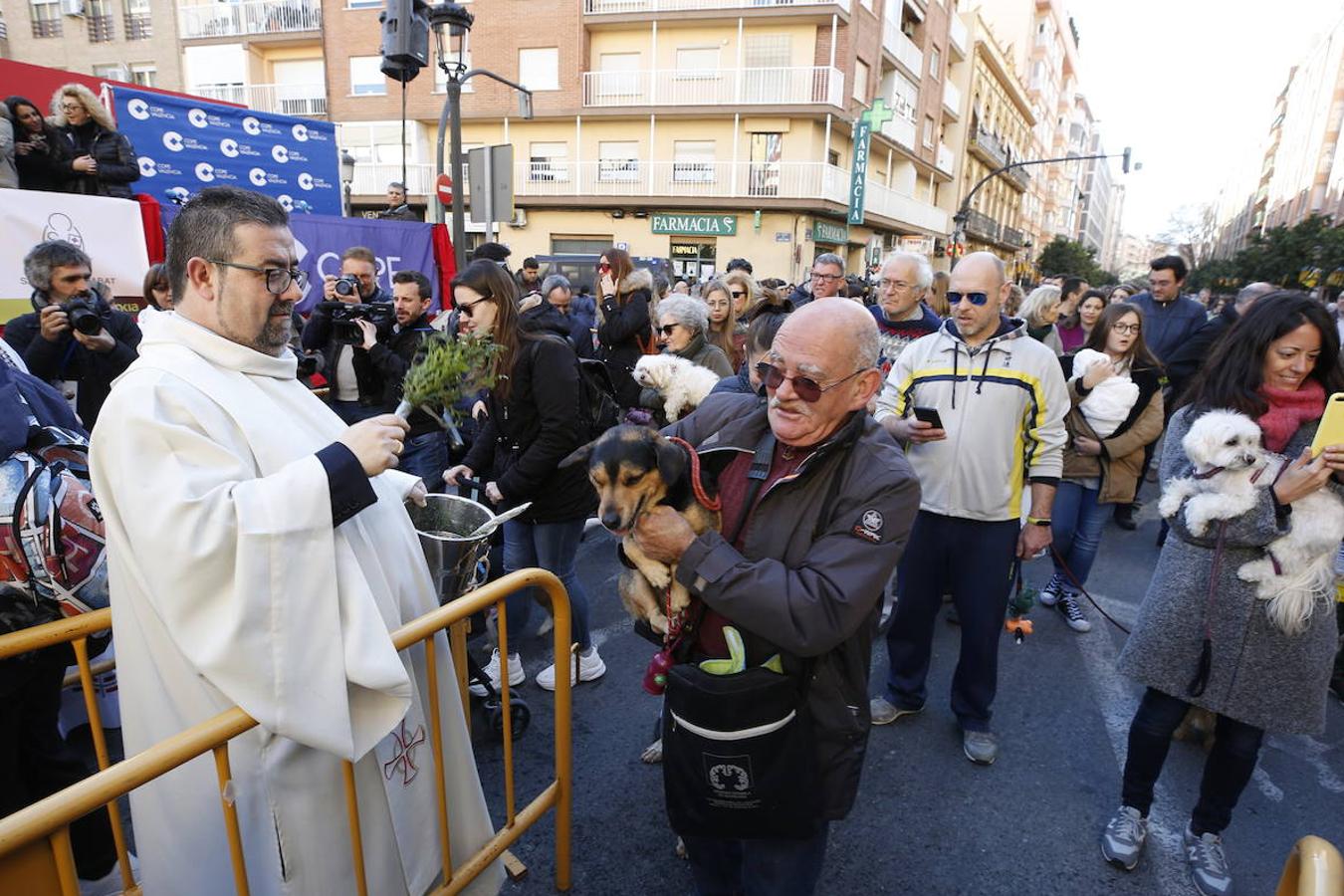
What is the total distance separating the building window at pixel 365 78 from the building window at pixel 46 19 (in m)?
13.1

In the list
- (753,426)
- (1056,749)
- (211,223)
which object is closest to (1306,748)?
(1056,749)

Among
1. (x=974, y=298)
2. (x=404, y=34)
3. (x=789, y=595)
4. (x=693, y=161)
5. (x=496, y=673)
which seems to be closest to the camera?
(x=789, y=595)

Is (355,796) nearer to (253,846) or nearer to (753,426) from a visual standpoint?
(253,846)

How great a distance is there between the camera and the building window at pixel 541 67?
85.8ft

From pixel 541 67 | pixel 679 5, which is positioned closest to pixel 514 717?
pixel 679 5

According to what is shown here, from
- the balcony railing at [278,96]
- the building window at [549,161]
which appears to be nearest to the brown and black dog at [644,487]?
the building window at [549,161]

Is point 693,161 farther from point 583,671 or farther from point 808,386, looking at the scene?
point 808,386

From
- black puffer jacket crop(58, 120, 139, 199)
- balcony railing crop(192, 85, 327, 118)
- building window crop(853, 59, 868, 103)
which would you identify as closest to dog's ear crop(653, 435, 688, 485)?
black puffer jacket crop(58, 120, 139, 199)

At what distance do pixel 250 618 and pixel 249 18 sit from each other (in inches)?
1409

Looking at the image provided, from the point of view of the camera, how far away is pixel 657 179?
26.1 m

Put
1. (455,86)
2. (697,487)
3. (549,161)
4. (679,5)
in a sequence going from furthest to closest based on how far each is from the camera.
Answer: (549,161) → (679,5) → (455,86) → (697,487)

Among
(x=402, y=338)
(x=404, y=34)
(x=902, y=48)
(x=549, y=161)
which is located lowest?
(x=402, y=338)

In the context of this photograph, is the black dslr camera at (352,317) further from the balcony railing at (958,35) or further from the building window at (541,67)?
the balcony railing at (958,35)

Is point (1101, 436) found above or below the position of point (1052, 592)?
above
